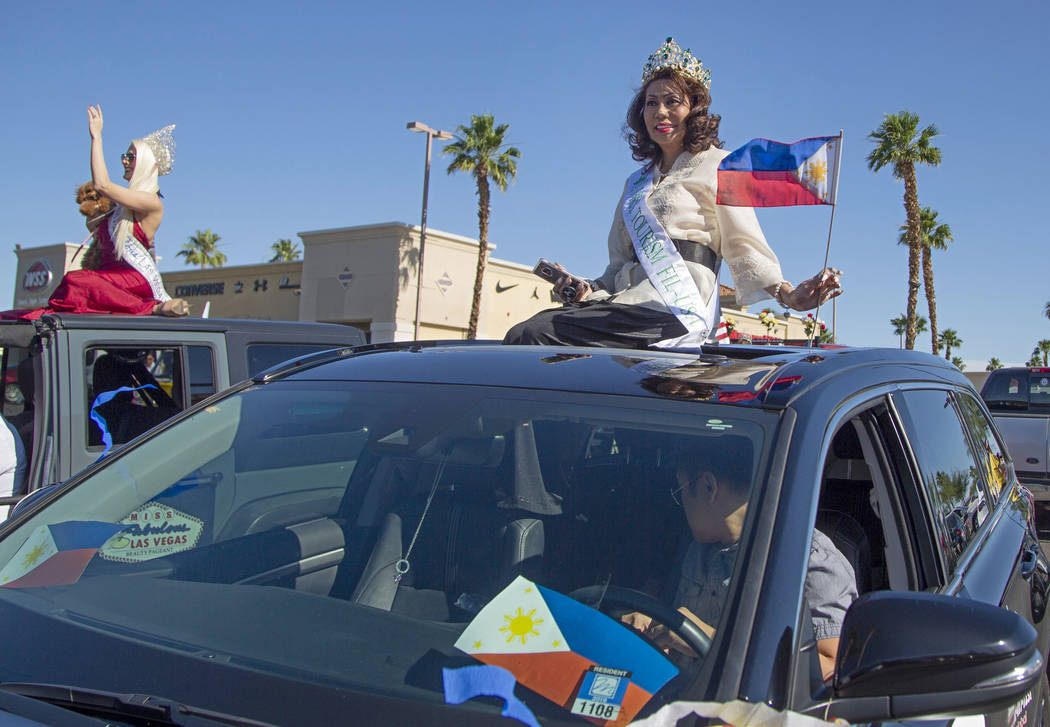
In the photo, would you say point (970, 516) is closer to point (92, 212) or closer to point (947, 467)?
point (947, 467)

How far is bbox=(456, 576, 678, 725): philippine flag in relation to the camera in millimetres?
1271

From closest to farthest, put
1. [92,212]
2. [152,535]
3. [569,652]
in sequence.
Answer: [569,652] → [152,535] → [92,212]

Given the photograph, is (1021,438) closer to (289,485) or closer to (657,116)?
(657,116)

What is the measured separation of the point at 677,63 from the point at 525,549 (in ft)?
6.68

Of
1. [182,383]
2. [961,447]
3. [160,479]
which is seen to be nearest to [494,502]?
[160,479]

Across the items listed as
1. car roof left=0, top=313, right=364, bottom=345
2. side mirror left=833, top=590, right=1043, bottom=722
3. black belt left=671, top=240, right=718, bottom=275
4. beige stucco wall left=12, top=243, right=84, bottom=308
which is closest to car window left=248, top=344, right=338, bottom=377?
car roof left=0, top=313, right=364, bottom=345

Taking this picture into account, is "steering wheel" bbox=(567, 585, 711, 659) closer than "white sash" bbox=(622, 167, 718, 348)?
Yes

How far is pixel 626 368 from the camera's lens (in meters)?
1.87

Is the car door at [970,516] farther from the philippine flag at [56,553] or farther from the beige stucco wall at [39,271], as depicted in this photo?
the beige stucco wall at [39,271]

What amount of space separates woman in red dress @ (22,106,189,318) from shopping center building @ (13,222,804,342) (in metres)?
22.8

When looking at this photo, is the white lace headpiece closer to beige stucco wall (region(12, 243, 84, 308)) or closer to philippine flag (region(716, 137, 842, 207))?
philippine flag (region(716, 137, 842, 207))

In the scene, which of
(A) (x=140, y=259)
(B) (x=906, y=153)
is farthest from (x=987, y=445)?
(B) (x=906, y=153)

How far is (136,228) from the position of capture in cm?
469

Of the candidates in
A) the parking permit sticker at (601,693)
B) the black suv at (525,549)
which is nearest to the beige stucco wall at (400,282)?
the black suv at (525,549)
